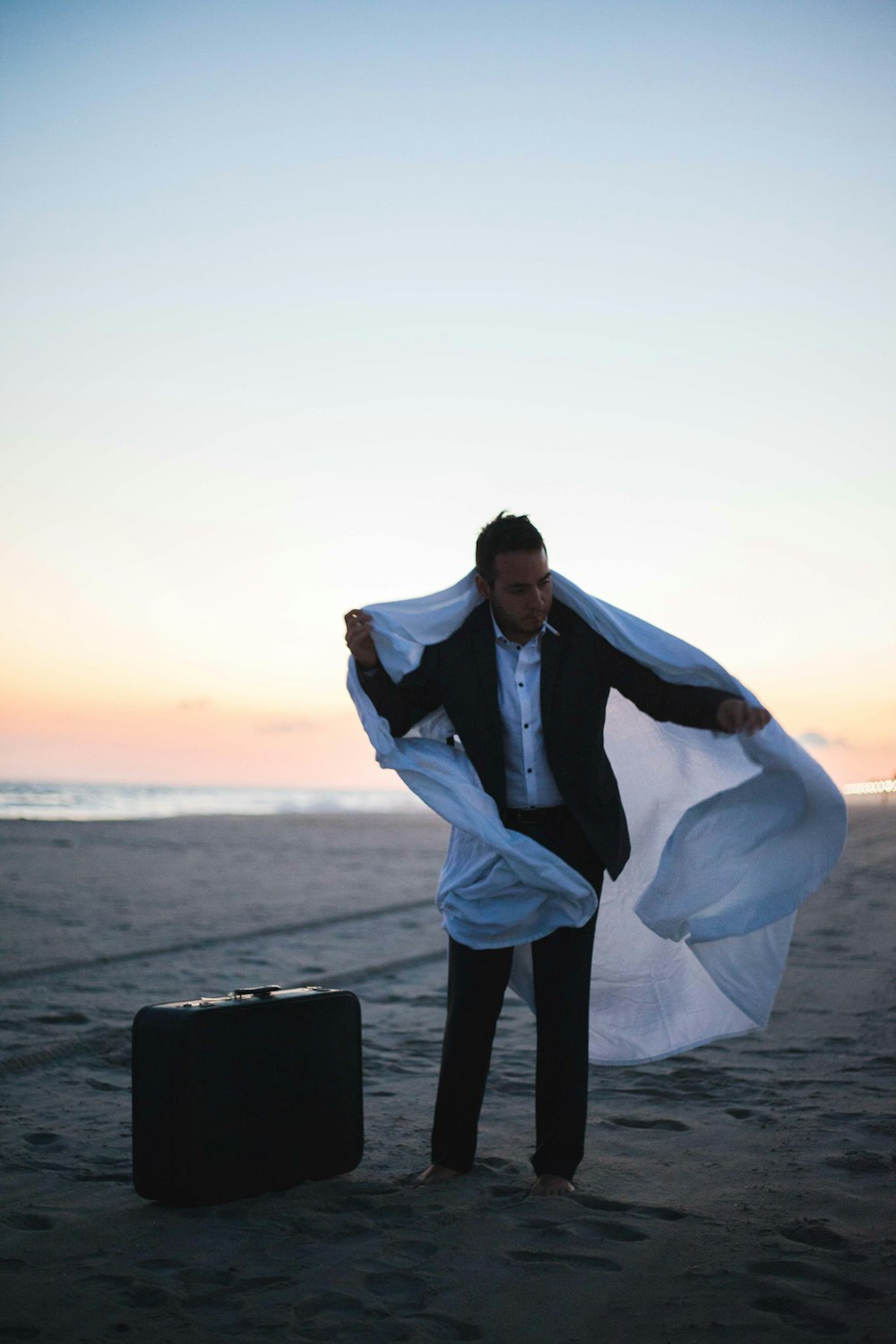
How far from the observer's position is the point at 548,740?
353 cm

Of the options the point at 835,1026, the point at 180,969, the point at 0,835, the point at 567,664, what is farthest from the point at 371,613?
the point at 0,835

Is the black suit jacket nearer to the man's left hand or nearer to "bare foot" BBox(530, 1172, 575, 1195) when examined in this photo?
the man's left hand

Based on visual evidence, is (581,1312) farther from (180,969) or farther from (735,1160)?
(180,969)

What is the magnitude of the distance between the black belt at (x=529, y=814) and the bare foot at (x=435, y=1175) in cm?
112

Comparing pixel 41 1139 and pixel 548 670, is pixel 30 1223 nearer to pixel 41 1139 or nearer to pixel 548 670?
pixel 41 1139

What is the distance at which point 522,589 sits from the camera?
3.47 metres

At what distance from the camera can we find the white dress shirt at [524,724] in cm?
358

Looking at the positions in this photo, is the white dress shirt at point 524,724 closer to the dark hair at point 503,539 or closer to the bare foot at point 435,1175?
the dark hair at point 503,539

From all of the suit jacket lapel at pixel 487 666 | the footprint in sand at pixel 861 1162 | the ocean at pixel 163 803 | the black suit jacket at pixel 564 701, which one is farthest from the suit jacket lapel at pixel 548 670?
the ocean at pixel 163 803

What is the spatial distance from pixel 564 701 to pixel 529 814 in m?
0.38

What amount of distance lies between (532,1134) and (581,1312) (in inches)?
65.4

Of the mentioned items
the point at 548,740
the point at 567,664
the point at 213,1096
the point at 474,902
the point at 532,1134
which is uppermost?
the point at 567,664

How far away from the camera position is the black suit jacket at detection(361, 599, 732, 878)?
3537 mm

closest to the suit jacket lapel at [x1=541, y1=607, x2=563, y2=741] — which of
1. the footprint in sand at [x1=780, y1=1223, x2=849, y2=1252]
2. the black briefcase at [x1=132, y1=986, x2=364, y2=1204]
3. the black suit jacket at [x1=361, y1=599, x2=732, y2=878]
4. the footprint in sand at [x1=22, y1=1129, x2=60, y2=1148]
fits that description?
the black suit jacket at [x1=361, y1=599, x2=732, y2=878]
